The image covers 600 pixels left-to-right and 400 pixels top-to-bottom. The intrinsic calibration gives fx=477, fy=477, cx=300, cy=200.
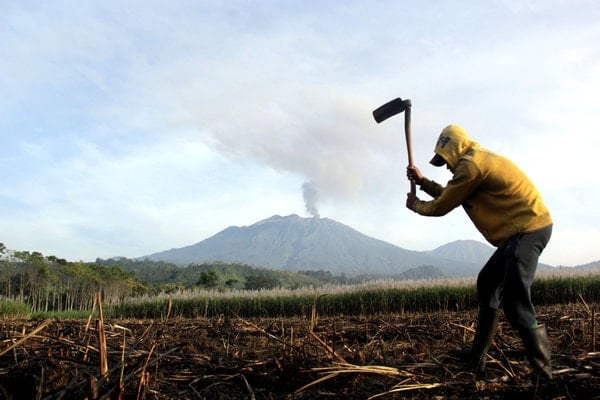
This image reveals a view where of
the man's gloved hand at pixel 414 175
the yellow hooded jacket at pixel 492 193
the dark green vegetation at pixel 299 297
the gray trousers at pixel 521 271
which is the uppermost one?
the man's gloved hand at pixel 414 175

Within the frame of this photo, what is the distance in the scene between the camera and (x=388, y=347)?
4016 mm

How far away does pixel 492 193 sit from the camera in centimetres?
306

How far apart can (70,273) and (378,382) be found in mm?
25961

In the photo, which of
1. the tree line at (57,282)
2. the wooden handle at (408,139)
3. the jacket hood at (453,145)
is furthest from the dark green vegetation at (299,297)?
the jacket hood at (453,145)

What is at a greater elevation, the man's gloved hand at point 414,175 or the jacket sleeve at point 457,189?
the man's gloved hand at point 414,175

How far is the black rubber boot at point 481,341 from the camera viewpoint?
2.97 m

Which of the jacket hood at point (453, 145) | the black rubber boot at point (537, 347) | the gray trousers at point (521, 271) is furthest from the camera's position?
the jacket hood at point (453, 145)

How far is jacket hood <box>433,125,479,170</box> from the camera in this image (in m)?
3.20

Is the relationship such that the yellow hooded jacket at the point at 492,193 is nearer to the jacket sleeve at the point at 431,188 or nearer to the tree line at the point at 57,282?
the jacket sleeve at the point at 431,188

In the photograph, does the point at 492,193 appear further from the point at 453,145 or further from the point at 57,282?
the point at 57,282

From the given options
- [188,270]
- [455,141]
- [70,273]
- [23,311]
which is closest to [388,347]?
[455,141]

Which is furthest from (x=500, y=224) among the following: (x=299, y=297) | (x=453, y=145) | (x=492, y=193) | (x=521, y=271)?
(x=299, y=297)

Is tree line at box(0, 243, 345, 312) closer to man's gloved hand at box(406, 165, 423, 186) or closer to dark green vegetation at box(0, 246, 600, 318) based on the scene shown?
dark green vegetation at box(0, 246, 600, 318)

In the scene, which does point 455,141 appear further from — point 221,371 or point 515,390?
point 221,371
